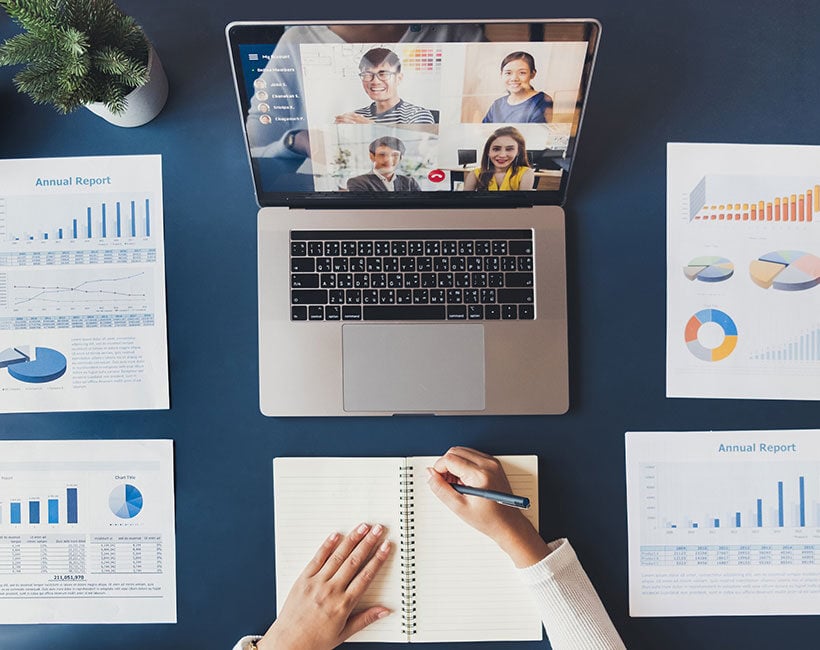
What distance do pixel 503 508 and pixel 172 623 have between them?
51 centimetres

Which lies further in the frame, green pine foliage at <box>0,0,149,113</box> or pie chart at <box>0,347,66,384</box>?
pie chart at <box>0,347,66,384</box>

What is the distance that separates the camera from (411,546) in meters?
0.93

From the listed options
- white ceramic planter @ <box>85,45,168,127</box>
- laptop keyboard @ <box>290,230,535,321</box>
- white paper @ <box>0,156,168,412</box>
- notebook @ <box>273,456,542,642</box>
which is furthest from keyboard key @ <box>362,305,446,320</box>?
white ceramic planter @ <box>85,45,168,127</box>

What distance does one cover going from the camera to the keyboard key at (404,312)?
0.91 meters

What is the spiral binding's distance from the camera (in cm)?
93

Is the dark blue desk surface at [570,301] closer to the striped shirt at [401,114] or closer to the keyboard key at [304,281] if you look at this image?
the keyboard key at [304,281]

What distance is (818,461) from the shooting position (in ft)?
3.11

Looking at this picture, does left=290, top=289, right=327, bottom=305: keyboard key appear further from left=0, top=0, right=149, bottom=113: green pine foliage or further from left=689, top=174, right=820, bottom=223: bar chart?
left=689, top=174, right=820, bottom=223: bar chart

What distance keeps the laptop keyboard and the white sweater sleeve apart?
35 cm

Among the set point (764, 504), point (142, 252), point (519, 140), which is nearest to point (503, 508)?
point (764, 504)

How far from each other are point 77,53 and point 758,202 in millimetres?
939

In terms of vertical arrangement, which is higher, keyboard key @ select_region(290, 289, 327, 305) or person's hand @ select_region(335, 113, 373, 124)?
person's hand @ select_region(335, 113, 373, 124)

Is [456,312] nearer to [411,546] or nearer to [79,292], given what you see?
[411,546]

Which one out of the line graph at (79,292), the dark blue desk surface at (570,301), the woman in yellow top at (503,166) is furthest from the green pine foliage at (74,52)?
the woman in yellow top at (503,166)
